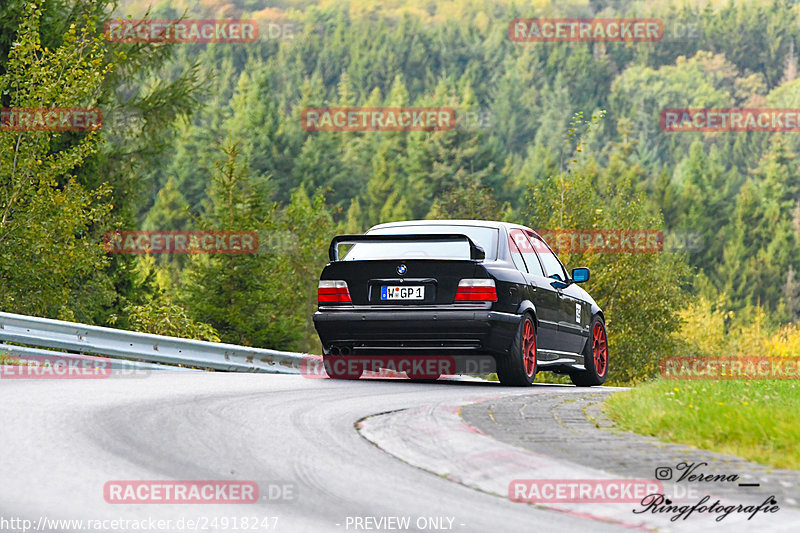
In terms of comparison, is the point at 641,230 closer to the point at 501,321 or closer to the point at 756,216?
the point at 501,321

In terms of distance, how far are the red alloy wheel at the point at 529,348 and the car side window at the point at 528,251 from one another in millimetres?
767

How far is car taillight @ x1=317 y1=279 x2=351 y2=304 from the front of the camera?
1220 centimetres

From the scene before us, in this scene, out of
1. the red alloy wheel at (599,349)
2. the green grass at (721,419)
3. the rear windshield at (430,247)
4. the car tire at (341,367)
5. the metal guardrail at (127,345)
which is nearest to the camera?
the green grass at (721,419)

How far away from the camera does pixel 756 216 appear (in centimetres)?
10275

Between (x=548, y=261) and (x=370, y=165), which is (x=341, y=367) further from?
(x=370, y=165)

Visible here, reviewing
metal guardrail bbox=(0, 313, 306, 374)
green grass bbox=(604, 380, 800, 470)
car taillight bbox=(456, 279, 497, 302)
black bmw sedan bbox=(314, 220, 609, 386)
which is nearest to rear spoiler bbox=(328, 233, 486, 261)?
black bmw sedan bbox=(314, 220, 609, 386)

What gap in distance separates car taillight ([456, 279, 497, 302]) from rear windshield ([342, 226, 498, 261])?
31cm

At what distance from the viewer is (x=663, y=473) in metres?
6.00

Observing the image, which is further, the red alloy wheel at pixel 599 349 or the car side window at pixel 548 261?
the red alloy wheel at pixel 599 349

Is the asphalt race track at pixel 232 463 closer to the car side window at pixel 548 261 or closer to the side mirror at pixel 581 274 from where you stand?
the car side window at pixel 548 261

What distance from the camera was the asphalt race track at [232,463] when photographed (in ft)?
17.0

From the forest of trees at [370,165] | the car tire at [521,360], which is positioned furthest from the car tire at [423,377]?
the forest of trees at [370,165]

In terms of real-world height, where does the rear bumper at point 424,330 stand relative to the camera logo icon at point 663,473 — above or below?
above

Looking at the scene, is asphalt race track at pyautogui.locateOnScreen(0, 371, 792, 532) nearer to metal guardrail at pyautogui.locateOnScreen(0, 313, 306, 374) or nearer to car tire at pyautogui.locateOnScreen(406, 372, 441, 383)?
metal guardrail at pyautogui.locateOnScreen(0, 313, 306, 374)
